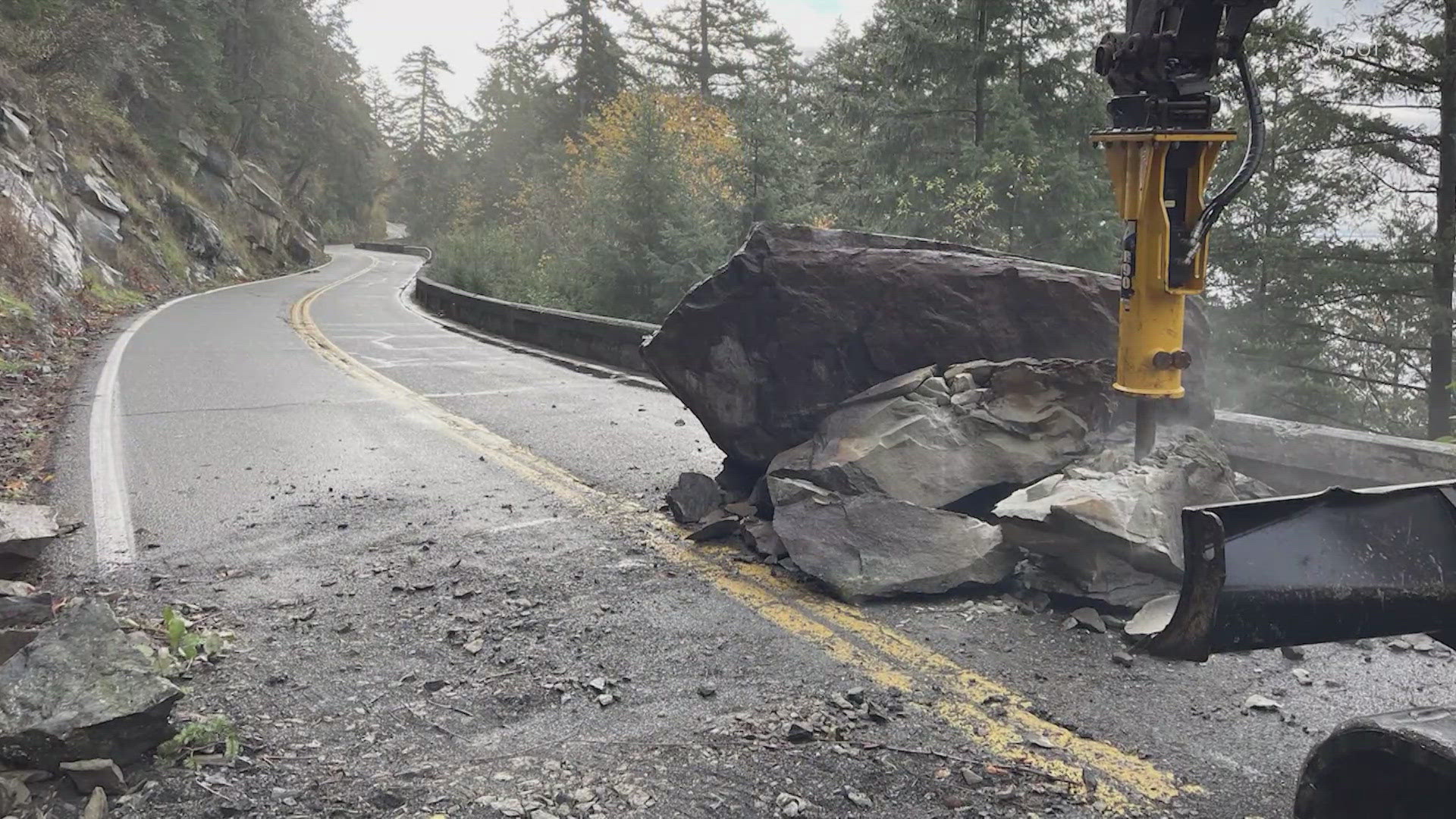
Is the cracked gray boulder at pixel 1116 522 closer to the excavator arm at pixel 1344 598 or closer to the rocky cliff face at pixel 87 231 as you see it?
the excavator arm at pixel 1344 598

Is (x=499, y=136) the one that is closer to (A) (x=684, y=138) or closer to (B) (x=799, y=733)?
(A) (x=684, y=138)

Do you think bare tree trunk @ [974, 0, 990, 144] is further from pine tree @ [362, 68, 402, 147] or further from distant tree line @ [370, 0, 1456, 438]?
pine tree @ [362, 68, 402, 147]

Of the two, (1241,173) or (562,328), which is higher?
Answer: (1241,173)

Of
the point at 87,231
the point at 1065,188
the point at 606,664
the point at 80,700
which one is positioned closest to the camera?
the point at 80,700

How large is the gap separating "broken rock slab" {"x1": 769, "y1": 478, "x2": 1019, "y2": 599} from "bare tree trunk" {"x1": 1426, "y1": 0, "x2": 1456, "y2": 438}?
50.6ft

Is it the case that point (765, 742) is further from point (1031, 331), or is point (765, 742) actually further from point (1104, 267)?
point (1104, 267)

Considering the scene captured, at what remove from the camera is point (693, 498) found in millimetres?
5938

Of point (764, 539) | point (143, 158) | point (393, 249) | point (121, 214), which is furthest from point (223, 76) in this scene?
point (764, 539)

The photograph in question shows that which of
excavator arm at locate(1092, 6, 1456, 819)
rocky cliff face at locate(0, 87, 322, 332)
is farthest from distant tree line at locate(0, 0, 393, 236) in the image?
excavator arm at locate(1092, 6, 1456, 819)

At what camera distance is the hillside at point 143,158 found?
56.3 feet

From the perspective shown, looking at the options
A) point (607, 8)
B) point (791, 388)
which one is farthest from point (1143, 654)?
point (607, 8)

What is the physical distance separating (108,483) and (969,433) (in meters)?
5.71

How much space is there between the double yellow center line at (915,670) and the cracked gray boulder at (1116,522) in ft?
2.76

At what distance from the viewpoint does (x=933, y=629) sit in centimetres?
427
